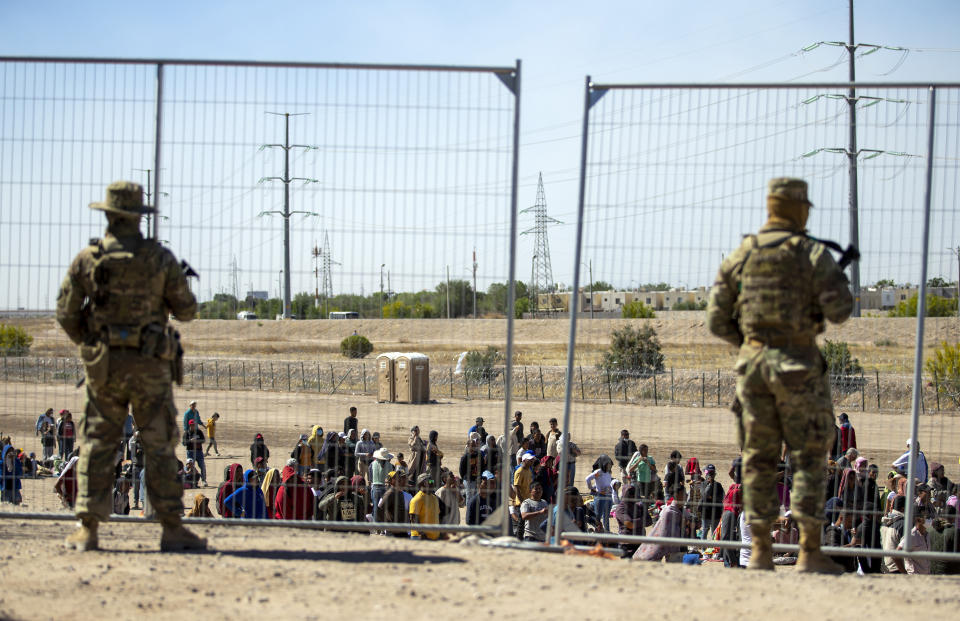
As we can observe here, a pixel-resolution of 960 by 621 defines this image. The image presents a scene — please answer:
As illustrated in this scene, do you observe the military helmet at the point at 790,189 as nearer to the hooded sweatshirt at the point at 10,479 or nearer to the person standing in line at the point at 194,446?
the hooded sweatshirt at the point at 10,479

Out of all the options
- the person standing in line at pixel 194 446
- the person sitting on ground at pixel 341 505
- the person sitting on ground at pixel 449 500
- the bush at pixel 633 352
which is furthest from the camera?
the person standing in line at pixel 194 446

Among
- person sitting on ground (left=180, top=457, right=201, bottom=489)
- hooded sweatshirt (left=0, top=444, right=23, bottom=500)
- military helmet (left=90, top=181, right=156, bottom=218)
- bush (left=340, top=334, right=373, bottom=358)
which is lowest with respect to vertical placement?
person sitting on ground (left=180, top=457, right=201, bottom=489)

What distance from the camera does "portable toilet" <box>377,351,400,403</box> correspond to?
28.8 metres

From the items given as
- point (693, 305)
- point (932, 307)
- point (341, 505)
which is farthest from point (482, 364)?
point (693, 305)

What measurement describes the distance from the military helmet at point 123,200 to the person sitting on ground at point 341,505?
4.04 metres

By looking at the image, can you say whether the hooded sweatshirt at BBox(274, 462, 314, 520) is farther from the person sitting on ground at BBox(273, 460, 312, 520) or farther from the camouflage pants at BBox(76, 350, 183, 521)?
the camouflage pants at BBox(76, 350, 183, 521)

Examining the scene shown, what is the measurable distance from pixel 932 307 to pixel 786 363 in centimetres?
223

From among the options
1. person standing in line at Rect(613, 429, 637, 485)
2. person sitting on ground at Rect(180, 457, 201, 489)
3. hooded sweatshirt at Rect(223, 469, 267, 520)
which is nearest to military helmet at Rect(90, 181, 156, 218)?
hooded sweatshirt at Rect(223, 469, 267, 520)

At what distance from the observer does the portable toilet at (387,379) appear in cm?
2881

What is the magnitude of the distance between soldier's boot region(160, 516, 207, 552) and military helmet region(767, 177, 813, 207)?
4.09 m

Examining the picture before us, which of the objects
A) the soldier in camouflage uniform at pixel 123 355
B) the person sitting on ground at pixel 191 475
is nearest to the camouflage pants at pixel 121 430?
the soldier in camouflage uniform at pixel 123 355

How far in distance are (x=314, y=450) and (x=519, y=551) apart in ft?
21.9

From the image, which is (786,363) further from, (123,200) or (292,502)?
(292,502)

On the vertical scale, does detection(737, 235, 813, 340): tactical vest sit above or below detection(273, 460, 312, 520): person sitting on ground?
above
